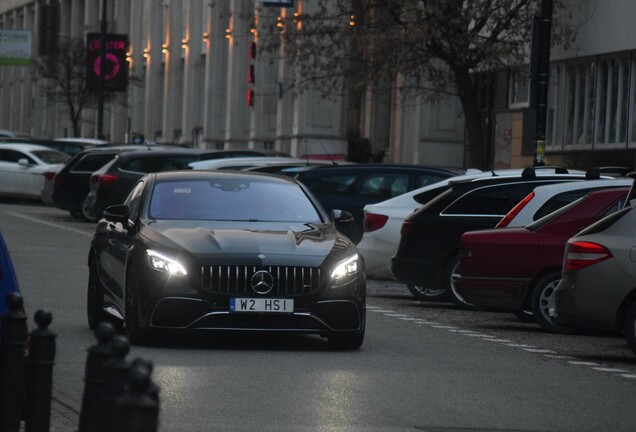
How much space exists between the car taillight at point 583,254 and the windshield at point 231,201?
2120 mm

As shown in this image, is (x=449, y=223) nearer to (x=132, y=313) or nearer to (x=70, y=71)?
(x=132, y=313)

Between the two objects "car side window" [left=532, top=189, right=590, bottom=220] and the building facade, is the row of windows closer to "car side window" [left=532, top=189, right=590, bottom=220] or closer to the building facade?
the building facade

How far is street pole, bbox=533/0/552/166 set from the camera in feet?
82.7

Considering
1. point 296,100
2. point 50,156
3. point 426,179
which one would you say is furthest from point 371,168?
point 296,100

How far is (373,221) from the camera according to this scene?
21.4 m

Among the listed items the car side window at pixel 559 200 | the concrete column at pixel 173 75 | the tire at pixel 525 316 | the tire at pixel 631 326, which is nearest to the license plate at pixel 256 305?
the tire at pixel 631 326

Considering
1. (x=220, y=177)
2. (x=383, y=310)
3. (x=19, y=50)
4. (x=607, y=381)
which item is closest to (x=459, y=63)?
(x=383, y=310)

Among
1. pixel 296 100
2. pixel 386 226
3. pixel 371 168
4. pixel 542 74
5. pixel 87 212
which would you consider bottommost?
pixel 87 212

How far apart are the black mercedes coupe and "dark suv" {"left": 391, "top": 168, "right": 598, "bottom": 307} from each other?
482 cm

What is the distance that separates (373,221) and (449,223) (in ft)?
7.95

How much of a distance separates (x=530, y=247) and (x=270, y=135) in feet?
152

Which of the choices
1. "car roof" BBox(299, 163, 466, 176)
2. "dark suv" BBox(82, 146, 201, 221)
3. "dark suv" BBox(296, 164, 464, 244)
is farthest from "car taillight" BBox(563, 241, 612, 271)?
"dark suv" BBox(82, 146, 201, 221)

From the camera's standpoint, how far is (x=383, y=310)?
18328 mm

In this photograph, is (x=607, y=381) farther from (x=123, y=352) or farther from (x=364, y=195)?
(x=364, y=195)
